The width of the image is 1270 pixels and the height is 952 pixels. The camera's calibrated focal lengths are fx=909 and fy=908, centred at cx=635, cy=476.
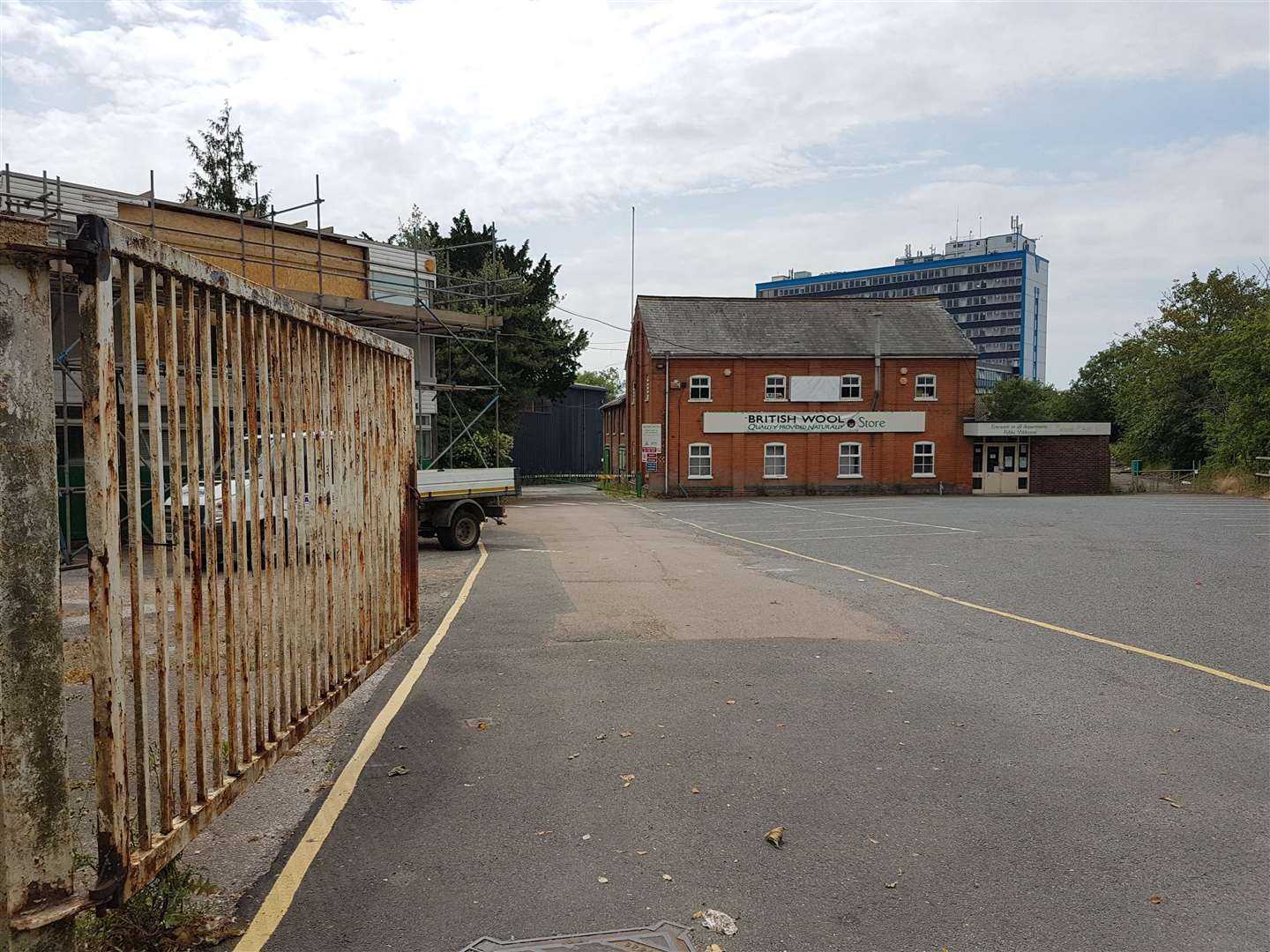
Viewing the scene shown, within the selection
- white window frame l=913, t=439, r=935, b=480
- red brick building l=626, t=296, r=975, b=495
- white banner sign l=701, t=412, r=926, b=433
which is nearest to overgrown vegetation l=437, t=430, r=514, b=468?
red brick building l=626, t=296, r=975, b=495

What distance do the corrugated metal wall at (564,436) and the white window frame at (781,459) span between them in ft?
48.5

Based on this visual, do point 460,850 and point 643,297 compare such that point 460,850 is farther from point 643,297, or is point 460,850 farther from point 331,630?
point 643,297

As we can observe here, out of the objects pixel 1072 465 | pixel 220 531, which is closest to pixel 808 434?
pixel 1072 465

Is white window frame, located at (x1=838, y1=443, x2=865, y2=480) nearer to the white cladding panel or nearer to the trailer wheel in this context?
the white cladding panel

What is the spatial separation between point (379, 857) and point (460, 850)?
0.35 metres

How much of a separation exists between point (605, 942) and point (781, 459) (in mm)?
40025

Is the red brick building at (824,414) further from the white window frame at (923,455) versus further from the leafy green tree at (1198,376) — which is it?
the leafy green tree at (1198,376)

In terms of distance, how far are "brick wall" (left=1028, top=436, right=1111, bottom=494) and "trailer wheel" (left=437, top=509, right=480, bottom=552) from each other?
3476 centimetres

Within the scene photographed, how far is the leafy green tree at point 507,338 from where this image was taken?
3447 cm

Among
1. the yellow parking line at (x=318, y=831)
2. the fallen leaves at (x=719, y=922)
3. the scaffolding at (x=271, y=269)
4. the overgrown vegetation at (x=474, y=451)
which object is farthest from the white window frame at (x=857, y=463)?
the fallen leaves at (x=719, y=922)

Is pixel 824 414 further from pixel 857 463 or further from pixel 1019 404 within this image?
pixel 1019 404

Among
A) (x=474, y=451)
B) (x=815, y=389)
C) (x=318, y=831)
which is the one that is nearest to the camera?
(x=318, y=831)

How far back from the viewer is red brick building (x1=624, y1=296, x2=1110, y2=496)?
138 ft

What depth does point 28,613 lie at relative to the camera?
2357 millimetres
